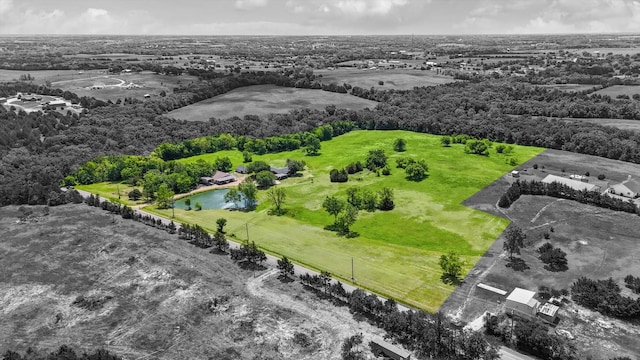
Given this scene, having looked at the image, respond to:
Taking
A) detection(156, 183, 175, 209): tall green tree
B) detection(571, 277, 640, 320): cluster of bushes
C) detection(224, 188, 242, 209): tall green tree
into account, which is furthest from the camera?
detection(224, 188, 242, 209): tall green tree

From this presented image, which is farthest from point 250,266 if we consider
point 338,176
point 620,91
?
point 620,91

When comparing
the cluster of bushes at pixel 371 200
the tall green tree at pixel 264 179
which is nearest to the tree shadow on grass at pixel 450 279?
the cluster of bushes at pixel 371 200

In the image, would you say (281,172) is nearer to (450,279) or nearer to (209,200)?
(209,200)

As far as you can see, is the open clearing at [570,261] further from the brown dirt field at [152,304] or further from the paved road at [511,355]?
the brown dirt field at [152,304]

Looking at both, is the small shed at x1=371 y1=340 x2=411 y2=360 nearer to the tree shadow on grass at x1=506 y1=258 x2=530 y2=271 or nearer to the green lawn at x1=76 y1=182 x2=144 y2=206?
the tree shadow on grass at x1=506 y1=258 x2=530 y2=271

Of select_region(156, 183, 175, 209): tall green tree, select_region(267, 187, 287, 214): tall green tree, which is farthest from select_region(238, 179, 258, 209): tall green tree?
select_region(156, 183, 175, 209): tall green tree

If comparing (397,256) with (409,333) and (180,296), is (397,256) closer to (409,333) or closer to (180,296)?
(409,333)

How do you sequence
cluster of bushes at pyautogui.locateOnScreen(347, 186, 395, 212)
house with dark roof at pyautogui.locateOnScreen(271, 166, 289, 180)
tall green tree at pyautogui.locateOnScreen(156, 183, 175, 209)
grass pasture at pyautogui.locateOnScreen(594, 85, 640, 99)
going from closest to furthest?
cluster of bushes at pyautogui.locateOnScreen(347, 186, 395, 212), tall green tree at pyautogui.locateOnScreen(156, 183, 175, 209), house with dark roof at pyautogui.locateOnScreen(271, 166, 289, 180), grass pasture at pyautogui.locateOnScreen(594, 85, 640, 99)

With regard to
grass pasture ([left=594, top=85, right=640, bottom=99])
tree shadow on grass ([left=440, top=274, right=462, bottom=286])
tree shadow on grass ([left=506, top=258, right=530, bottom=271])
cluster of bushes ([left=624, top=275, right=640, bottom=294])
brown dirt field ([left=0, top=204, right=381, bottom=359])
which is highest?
grass pasture ([left=594, top=85, right=640, bottom=99])
